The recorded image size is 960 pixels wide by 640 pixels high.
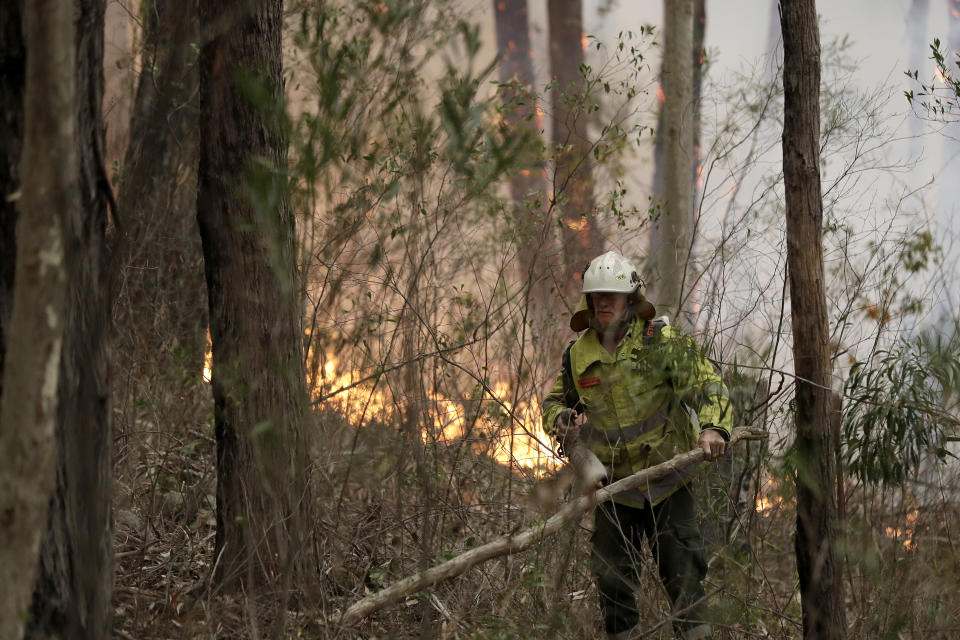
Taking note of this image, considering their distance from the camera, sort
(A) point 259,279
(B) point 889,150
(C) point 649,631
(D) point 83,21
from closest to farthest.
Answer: (D) point 83,21
(C) point 649,631
(A) point 259,279
(B) point 889,150

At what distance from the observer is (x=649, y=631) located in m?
3.60

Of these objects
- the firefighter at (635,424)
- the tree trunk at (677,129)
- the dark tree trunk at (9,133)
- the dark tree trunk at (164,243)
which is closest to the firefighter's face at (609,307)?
the firefighter at (635,424)

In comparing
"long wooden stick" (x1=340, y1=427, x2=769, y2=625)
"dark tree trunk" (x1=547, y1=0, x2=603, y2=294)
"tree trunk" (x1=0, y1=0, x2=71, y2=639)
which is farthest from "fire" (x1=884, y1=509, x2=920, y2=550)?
"tree trunk" (x1=0, y1=0, x2=71, y2=639)

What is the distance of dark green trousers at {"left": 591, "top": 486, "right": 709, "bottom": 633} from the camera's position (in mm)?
4168

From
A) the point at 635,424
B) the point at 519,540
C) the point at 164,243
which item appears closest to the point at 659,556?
the point at 635,424

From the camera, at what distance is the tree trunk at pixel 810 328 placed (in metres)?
4.01

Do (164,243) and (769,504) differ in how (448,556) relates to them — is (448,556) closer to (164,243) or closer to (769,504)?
(769,504)

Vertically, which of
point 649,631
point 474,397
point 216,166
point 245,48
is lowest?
point 649,631

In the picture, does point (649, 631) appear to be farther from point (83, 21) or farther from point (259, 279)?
point (83, 21)

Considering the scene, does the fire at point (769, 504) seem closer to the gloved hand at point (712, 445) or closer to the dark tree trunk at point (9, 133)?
the gloved hand at point (712, 445)

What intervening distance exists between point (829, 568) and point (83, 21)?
3549mm

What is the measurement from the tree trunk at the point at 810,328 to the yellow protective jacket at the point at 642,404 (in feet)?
1.26

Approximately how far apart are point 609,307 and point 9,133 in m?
2.74

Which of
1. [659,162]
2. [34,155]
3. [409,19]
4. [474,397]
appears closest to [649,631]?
[474,397]
